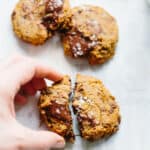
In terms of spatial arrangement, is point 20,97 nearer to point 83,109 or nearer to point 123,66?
point 83,109

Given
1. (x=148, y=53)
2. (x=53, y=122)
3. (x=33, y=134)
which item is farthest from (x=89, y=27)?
(x=33, y=134)

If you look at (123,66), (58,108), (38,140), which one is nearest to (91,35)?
(123,66)

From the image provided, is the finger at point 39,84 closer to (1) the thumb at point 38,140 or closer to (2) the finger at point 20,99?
(2) the finger at point 20,99

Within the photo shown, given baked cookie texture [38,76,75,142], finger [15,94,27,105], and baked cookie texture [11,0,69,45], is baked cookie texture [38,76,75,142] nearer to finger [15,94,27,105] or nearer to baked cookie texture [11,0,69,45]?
finger [15,94,27,105]

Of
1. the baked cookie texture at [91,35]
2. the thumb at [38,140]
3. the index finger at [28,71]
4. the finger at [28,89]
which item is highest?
the baked cookie texture at [91,35]

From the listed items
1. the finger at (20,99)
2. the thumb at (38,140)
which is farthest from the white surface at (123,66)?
the thumb at (38,140)

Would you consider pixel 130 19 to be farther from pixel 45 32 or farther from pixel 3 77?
pixel 3 77

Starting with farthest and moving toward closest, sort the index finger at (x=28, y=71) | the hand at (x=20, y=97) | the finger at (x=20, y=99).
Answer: the finger at (x=20, y=99) → the index finger at (x=28, y=71) → the hand at (x=20, y=97)
